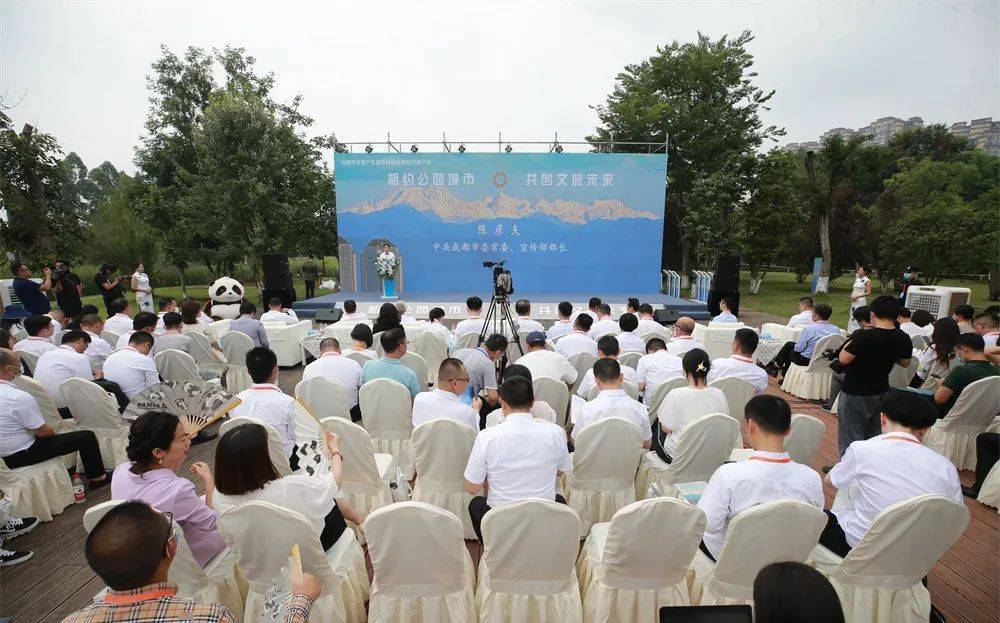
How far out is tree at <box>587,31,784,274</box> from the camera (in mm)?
18125

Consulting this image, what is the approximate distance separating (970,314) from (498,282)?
217 inches

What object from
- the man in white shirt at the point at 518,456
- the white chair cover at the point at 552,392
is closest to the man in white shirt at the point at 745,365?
the white chair cover at the point at 552,392

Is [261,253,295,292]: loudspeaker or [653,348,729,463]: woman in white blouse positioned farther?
[261,253,295,292]: loudspeaker

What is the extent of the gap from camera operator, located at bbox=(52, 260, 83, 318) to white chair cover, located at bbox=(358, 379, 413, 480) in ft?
26.4

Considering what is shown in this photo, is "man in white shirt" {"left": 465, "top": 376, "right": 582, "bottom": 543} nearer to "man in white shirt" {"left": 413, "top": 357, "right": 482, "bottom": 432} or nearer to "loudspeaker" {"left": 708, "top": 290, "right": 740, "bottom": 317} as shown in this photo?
"man in white shirt" {"left": 413, "top": 357, "right": 482, "bottom": 432}

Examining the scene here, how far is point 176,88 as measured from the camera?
56.4ft

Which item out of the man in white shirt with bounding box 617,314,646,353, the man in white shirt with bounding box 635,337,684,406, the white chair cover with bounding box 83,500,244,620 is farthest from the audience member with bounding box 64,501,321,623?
the man in white shirt with bounding box 617,314,646,353

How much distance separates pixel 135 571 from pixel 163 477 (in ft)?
3.37

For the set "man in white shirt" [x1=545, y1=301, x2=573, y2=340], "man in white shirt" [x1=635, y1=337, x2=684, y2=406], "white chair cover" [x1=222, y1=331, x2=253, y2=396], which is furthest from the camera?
"man in white shirt" [x1=545, y1=301, x2=573, y2=340]

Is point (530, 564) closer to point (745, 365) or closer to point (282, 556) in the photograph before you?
point (282, 556)

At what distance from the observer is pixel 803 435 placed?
114 inches

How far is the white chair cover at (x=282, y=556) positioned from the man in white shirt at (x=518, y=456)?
2.30ft

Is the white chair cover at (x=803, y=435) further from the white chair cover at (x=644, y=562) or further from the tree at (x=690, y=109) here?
the tree at (x=690, y=109)

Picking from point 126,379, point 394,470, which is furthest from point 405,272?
point 394,470
